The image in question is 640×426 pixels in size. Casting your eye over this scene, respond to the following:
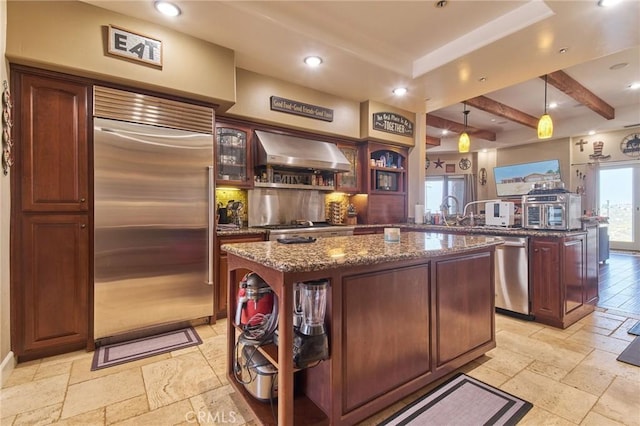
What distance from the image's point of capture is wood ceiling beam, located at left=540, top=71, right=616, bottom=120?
4441mm

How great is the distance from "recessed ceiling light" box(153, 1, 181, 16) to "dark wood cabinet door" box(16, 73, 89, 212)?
2.84 feet

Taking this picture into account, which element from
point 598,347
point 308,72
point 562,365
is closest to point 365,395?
point 562,365

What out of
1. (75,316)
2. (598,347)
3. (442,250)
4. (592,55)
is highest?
(592,55)

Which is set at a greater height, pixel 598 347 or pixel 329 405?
pixel 329 405

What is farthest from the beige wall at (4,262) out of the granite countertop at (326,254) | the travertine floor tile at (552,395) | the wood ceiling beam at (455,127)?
the wood ceiling beam at (455,127)

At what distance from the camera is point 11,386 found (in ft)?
6.52

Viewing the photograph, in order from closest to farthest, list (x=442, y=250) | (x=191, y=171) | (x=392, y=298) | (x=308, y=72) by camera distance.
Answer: (x=392, y=298), (x=442, y=250), (x=191, y=171), (x=308, y=72)

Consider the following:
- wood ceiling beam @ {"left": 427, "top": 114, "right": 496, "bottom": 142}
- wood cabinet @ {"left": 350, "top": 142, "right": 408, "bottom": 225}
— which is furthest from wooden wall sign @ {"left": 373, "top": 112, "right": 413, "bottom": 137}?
wood ceiling beam @ {"left": 427, "top": 114, "right": 496, "bottom": 142}

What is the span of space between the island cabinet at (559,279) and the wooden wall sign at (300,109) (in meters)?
2.86

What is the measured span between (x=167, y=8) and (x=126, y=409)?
9.22 feet

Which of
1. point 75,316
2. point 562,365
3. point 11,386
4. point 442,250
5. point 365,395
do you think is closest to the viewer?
point 365,395

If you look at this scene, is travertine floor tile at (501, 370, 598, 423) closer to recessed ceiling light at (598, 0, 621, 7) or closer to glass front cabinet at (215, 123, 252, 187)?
recessed ceiling light at (598, 0, 621, 7)

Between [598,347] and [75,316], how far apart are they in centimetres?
429

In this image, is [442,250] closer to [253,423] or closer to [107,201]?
[253,423]
